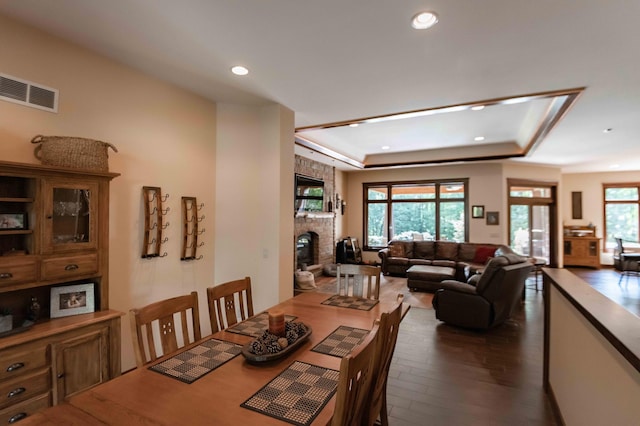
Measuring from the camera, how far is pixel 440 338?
3.93 metres

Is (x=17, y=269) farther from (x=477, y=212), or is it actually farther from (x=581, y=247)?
(x=581, y=247)

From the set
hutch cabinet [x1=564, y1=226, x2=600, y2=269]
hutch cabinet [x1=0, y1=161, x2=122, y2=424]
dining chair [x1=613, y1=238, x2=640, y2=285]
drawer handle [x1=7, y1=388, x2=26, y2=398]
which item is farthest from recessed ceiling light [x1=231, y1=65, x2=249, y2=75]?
hutch cabinet [x1=564, y1=226, x2=600, y2=269]

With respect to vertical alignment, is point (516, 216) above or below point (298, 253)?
above

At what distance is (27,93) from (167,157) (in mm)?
1170

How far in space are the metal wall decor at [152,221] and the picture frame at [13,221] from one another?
97 centimetres

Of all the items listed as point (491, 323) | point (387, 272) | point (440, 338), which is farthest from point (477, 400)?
point (387, 272)

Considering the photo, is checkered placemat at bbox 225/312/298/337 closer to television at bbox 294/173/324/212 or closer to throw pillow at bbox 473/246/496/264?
television at bbox 294/173/324/212

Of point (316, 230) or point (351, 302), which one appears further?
point (316, 230)

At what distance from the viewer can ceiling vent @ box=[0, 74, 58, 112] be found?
2.16 metres

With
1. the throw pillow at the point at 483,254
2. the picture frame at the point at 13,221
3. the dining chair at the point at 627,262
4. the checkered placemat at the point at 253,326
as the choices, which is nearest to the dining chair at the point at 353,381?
the checkered placemat at the point at 253,326

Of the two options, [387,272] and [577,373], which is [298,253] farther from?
[577,373]

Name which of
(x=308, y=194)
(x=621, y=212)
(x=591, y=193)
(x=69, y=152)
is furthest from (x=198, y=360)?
(x=621, y=212)

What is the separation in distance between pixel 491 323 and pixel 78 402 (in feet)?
14.4

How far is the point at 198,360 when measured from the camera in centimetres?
156
